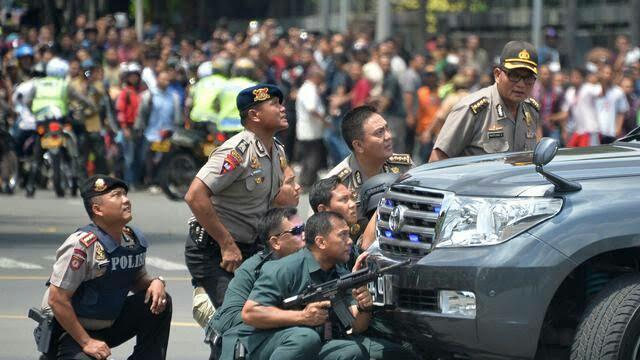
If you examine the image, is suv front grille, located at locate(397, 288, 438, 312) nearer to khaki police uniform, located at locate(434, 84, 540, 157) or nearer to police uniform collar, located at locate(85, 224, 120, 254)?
police uniform collar, located at locate(85, 224, 120, 254)

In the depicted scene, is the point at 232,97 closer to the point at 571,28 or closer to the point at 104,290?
the point at 104,290

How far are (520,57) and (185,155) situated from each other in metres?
10.2

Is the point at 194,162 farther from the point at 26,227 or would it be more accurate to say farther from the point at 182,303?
the point at 182,303

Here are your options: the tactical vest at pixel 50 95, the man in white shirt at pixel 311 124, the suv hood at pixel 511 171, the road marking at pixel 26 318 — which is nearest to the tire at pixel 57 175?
the tactical vest at pixel 50 95

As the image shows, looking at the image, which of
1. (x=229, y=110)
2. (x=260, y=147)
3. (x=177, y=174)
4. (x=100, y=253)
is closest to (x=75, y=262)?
(x=100, y=253)

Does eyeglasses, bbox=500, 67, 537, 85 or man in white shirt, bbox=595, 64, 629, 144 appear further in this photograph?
man in white shirt, bbox=595, 64, 629, 144

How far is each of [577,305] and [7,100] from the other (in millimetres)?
14219

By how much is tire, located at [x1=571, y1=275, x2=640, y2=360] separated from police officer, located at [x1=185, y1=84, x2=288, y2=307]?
2243mm

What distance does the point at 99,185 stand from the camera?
7996 millimetres

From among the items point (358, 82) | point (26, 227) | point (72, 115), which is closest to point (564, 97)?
point (358, 82)

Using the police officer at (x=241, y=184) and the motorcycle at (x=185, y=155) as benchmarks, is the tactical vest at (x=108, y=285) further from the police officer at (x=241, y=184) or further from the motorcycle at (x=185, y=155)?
the motorcycle at (x=185, y=155)

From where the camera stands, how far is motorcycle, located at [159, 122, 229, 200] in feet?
60.1

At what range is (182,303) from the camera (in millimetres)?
11281

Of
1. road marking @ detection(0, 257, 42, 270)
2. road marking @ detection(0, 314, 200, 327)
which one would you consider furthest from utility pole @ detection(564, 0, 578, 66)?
road marking @ detection(0, 314, 200, 327)
